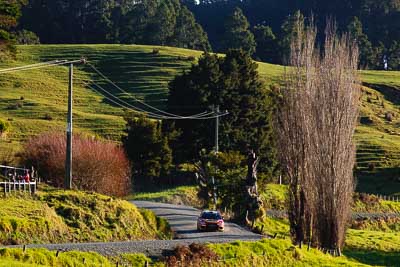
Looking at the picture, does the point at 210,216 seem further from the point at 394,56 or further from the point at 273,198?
the point at 394,56

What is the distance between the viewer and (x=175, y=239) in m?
39.4

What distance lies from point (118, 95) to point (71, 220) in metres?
62.8

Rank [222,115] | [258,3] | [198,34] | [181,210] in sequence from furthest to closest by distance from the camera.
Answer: [258,3] → [198,34] → [222,115] → [181,210]

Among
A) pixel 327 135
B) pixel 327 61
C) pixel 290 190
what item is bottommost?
pixel 290 190

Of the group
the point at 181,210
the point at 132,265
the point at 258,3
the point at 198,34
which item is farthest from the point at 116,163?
the point at 258,3

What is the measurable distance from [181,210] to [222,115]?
15.2 meters

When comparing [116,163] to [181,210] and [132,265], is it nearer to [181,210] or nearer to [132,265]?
[181,210]

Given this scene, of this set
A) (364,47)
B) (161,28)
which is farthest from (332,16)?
(161,28)

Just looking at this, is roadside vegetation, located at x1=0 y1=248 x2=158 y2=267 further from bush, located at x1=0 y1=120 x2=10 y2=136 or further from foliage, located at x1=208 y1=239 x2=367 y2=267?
bush, located at x1=0 y1=120 x2=10 y2=136

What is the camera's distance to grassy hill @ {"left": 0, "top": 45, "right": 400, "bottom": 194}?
7994 centimetres

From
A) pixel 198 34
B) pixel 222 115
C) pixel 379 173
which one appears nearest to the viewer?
pixel 222 115

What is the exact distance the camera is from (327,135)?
150ft


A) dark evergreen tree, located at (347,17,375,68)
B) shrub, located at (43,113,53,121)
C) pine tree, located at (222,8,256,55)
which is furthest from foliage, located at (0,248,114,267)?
dark evergreen tree, located at (347,17,375,68)

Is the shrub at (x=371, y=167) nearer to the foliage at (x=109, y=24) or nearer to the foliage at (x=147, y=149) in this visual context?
the foliage at (x=147, y=149)
